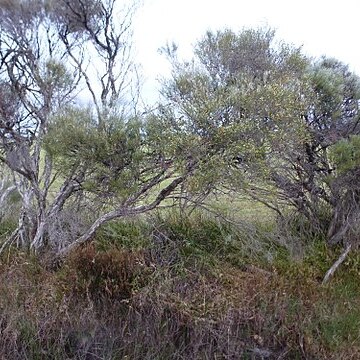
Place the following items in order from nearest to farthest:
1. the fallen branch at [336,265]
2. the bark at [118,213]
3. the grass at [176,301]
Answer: the grass at [176,301]
the bark at [118,213]
the fallen branch at [336,265]

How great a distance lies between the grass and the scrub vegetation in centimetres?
1

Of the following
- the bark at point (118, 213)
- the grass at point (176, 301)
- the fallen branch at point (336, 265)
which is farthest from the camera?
the fallen branch at point (336, 265)

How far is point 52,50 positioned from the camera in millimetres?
3877

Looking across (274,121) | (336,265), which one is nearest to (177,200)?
(274,121)

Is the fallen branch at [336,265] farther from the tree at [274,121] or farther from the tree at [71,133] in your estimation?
the tree at [71,133]

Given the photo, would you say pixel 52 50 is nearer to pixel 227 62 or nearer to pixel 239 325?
Answer: pixel 227 62

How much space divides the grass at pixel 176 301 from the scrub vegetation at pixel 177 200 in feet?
0.04

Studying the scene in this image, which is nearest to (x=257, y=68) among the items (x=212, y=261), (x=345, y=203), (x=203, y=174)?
(x=203, y=174)

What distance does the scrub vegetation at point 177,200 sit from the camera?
318 cm

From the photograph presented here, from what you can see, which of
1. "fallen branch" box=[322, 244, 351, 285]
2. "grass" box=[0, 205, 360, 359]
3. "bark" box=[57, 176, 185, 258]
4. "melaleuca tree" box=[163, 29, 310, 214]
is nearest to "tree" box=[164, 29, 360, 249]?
"melaleuca tree" box=[163, 29, 310, 214]

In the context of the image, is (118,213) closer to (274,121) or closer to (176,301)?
(176,301)

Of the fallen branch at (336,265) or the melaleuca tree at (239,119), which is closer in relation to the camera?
the melaleuca tree at (239,119)

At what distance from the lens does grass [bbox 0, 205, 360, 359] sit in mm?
3148

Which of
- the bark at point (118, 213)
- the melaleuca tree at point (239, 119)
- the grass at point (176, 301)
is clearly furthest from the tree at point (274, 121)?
the grass at point (176, 301)
